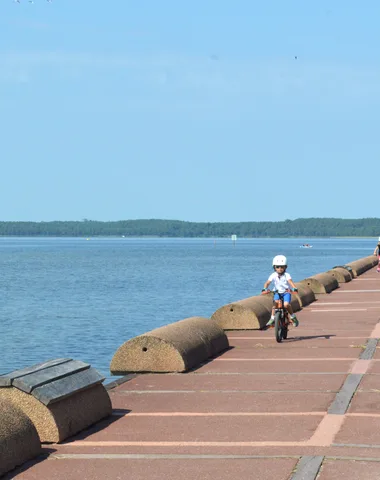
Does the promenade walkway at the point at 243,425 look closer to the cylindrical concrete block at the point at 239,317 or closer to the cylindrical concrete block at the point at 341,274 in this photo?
the cylindrical concrete block at the point at 239,317

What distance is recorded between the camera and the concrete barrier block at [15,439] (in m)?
8.90

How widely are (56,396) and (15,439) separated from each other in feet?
3.86

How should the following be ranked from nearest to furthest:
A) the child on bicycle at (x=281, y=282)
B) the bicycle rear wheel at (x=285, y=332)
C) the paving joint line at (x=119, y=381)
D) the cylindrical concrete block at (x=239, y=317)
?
the paving joint line at (x=119, y=381) < the child on bicycle at (x=281, y=282) < the bicycle rear wheel at (x=285, y=332) < the cylindrical concrete block at (x=239, y=317)

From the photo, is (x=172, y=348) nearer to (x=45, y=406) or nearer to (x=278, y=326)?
(x=278, y=326)

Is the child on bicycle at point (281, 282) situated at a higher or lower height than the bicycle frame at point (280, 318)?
higher

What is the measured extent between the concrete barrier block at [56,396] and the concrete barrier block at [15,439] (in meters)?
0.61

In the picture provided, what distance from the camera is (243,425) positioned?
11055 millimetres

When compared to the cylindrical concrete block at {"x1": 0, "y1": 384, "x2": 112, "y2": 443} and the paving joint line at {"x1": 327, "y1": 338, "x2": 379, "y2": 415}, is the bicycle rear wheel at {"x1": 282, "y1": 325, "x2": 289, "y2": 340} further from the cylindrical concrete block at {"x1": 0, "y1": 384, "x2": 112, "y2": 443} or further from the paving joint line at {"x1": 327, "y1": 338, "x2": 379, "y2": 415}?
the cylindrical concrete block at {"x1": 0, "y1": 384, "x2": 112, "y2": 443}

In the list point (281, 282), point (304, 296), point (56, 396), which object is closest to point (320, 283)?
point (304, 296)

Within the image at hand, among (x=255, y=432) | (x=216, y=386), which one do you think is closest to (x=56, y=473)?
(x=255, y=432)

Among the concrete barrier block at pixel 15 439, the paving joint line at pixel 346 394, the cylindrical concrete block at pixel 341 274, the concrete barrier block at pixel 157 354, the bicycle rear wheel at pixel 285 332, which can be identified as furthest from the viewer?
the cylindrical concrete block at pixel 341 274

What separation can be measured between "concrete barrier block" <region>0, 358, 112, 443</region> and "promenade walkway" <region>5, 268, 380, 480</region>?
185 mm

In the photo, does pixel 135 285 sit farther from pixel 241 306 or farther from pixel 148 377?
pixel 148 377

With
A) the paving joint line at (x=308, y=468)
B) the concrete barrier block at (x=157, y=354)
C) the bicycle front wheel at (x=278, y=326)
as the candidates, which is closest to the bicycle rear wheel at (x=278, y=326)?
the bicycle front wheel at (x=278, y=326)
